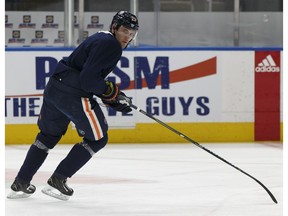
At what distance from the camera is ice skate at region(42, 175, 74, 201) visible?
14.3 ft

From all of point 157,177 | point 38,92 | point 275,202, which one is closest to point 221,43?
point 38,92

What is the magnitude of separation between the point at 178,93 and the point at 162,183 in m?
2.82

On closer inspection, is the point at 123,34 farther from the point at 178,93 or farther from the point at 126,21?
the point at 178,93

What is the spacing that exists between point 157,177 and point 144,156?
1.29 metres

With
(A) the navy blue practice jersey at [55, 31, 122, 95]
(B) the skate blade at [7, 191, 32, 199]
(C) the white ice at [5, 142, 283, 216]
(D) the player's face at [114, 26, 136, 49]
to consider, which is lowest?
(C) the white ice at [5, 142, 283, 216]

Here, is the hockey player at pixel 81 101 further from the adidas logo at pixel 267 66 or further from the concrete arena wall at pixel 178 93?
the adidas logo at pixel 267 66

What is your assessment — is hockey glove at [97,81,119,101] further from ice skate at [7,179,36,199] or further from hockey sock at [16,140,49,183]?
ice skate at [7,179,36,199]

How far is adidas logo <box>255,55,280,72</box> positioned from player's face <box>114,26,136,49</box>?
Result: 3.92 metres

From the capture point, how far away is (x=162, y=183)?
17.0 ft

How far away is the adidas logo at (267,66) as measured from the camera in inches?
316

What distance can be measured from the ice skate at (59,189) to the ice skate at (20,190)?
0.28 feet

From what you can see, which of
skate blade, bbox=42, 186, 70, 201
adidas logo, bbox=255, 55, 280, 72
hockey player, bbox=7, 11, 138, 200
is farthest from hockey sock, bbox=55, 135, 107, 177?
adidas logo, bbox=255, 55, 280, 72

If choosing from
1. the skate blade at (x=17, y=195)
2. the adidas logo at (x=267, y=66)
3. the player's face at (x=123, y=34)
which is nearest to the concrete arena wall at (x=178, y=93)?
the adidas logo at (x=267, y=66)

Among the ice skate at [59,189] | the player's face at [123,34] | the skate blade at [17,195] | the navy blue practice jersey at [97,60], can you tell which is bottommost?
the skate blade at [17,195]
